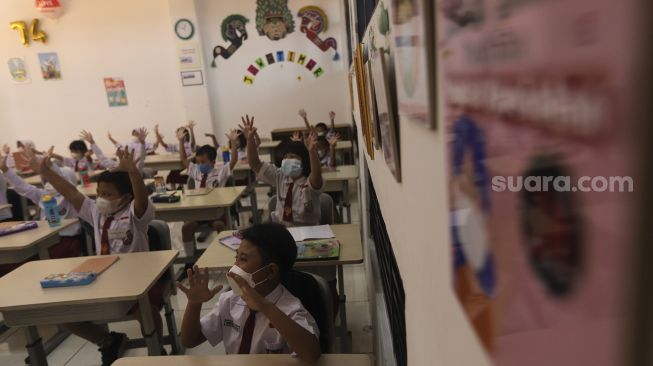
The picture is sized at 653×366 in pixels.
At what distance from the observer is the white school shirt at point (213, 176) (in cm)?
407

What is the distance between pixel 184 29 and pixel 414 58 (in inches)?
288

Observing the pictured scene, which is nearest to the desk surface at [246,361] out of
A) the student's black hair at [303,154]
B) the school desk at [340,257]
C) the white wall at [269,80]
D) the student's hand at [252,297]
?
the student's hand at [252,297]

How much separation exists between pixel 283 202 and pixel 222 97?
4899 mm

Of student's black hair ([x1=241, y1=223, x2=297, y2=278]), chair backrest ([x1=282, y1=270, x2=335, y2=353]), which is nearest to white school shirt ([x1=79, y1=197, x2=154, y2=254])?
student's black hair ([x1=241, y1=223, x2=297, y2=278])

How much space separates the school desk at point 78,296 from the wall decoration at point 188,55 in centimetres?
544

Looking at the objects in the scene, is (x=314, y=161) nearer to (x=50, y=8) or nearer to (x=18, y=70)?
(x=50, y=8)

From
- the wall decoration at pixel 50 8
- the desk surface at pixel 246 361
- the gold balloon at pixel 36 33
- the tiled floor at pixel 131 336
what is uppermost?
the wall decoration at pixel 50 8

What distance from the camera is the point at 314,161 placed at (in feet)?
8.99

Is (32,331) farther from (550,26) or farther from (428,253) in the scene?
(550,26)

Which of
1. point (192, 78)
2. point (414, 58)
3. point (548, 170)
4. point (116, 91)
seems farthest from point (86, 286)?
point (116, 91)

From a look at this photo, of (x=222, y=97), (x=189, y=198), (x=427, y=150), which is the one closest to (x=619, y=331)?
(x=427, y=150)

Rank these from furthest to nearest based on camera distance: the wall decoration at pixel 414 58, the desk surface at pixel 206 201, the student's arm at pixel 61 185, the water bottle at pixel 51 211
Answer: the desk surface at pixel 206 201, the water bottle at pixel 51 211, the student's arm at pixel 61 185, the wall decoration at pixel 414 58

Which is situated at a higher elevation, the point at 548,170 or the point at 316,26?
the point at 316,26

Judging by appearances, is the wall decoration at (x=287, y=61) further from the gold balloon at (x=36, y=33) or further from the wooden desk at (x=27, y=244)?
the wooden desk at (x=27, y=244)
